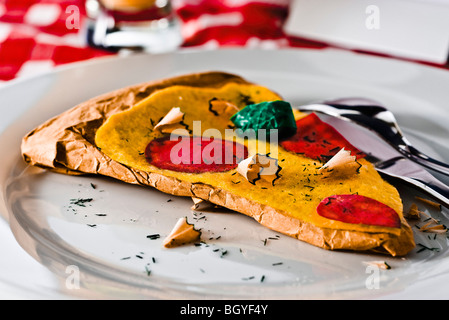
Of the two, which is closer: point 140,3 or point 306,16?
point 140,3

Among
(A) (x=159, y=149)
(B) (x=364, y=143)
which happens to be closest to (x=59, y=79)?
(A) (x=159, y=149)

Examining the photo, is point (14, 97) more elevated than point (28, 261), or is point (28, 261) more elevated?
point (14, 97)

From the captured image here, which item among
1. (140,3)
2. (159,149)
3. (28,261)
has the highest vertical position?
(140,3)

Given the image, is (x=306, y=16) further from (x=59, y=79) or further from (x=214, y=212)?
(x=214, y=212)

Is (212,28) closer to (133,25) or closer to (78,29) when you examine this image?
(133,25)

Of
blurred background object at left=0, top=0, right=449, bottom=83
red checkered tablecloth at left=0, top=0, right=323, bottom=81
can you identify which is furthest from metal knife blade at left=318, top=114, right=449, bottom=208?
red checkered tablecloth at left=0, top=0, right=323, bottom=81

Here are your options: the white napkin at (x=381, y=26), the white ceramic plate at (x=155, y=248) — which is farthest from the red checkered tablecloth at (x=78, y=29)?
the white ceramic plate at (x=155, y=248)
